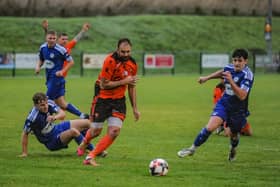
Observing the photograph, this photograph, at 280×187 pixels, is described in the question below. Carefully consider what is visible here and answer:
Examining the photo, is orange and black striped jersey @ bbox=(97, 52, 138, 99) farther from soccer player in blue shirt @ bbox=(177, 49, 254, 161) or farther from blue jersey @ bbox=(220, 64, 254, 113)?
blue jersey @ bbox=(220, 64, 254, 113)

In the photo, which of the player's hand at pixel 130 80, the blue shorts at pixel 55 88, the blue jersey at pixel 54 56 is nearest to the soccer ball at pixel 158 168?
the player's hand at pixel 130 80

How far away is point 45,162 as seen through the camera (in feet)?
45.6

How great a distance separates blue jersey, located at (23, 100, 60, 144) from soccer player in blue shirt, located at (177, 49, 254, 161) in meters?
2.24

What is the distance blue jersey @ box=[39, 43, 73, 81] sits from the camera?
19078mm

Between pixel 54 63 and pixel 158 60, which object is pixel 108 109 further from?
pixel 158 60

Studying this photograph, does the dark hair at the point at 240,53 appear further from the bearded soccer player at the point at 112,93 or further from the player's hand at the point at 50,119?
the player's hand at the point at 50,119

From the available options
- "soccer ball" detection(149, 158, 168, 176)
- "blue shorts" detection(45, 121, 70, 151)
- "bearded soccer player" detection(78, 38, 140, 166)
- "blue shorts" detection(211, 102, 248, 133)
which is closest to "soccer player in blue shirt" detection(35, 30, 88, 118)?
"blue shorts" detection(45, 121, 70, 151)

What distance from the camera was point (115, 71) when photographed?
1352 cm

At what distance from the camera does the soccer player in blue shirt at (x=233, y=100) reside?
1391 cm

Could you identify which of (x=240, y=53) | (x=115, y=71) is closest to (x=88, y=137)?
(x=115, y=71)

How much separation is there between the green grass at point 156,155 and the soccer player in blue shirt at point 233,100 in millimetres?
511

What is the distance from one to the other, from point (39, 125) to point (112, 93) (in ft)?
5.38

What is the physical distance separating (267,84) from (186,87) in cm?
517

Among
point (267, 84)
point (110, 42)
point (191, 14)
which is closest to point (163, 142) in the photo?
point (267, 84)
